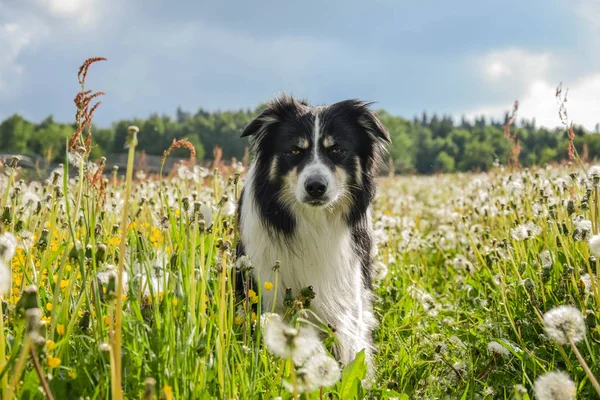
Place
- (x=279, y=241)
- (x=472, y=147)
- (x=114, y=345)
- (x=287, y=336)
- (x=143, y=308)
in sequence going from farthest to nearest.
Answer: (x=472, y=147) → (x=279, y=241) → (x=143, y=308) → (x=114, y=345) → (x=287, y=336)

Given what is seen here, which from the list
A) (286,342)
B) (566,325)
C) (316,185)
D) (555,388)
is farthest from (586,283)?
(286,342)

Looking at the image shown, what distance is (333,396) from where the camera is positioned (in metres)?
2.22

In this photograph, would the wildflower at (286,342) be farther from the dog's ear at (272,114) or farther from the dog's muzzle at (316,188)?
the dog's ear at (272,114)

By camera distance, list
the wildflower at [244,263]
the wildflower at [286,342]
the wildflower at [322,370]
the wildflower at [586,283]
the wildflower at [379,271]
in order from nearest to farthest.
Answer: the wildflower at [286,342] → the wildflower at [322,370] → the wildflower at [244,263] → the wildflower at [586,283] → the wildflower at [379,271]

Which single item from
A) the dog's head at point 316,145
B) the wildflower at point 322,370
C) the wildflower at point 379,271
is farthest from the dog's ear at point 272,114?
the wildflower at point 322,370

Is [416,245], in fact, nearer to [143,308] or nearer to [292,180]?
[292,180]

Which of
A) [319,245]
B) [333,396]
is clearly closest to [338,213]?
[319,245]

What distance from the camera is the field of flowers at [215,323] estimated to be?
1.57 m

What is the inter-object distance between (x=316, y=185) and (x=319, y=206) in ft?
0.53

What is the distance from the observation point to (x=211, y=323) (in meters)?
1.92

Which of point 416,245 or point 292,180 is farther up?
point 292,180

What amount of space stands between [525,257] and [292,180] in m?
1.66

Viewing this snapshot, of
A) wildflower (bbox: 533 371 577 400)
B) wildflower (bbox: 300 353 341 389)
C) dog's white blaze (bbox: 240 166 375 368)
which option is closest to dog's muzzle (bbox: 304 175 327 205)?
dog's white blaze (bbox: 240 166 375 368)

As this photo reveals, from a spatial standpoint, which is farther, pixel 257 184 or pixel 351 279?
pixel 257 184
